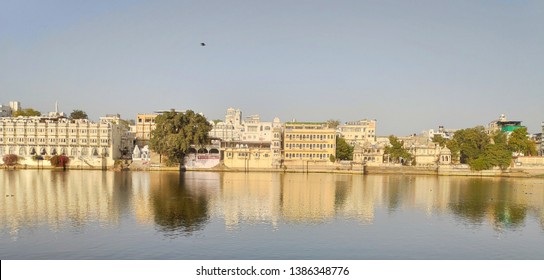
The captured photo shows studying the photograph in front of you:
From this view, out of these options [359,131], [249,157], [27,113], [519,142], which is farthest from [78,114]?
[519,142]

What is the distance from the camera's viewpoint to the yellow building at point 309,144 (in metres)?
43.9

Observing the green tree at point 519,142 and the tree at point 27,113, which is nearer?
the green tree at point 519,142

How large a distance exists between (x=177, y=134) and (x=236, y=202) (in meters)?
19.3

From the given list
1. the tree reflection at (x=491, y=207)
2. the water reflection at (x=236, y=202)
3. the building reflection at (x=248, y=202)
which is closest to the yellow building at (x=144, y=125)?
the water reflection at (x=236, y=202)

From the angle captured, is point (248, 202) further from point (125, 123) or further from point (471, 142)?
point (125, 123)

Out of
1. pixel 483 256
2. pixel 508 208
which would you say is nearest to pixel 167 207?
pixel 483 256

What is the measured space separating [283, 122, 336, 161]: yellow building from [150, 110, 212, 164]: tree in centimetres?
742

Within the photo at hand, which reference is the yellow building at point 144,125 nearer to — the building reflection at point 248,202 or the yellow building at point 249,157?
the yellow building at point 249,157

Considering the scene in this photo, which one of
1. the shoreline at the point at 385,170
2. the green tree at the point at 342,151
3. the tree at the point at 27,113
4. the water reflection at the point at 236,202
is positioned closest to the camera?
the water reflection at the point at 236,202

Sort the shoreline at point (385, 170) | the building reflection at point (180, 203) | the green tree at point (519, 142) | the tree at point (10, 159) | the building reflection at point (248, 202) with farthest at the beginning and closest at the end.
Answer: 1. the green tree at point (519, 142)
2. the shoreline at point (385, 170)
3. the tree at point (10, 159)
4. the building reflection at point (248, 202)
5. the building reflection at point (180, 203)

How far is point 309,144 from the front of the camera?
44125 mm

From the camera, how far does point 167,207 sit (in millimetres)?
20625

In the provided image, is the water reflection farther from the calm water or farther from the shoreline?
the shoreline

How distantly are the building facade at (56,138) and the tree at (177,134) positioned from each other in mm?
5369
